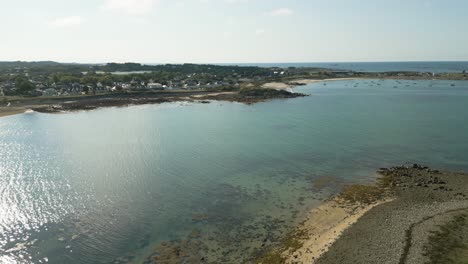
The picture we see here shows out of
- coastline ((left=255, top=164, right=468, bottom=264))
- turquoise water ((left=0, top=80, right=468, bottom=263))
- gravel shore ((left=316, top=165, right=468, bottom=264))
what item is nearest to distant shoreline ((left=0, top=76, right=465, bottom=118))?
turquoise water ((left=0, top=80, right=468, bottom=263))

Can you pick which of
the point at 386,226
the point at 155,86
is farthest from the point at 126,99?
the point at 386,226

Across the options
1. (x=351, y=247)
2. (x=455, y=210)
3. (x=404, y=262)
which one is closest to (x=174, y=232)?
(x=351, y=247)

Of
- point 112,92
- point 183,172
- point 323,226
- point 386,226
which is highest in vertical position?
point 112,92

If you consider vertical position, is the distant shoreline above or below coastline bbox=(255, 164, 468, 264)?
above

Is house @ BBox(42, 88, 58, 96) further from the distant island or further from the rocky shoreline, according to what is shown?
the rocky shoreline

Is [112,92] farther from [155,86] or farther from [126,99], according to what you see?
[155,86]

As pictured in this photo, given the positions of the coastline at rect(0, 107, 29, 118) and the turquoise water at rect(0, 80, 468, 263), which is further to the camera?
the coastline at rect(0, 107, 29, 118)

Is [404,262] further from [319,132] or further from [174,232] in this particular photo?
[319,132]

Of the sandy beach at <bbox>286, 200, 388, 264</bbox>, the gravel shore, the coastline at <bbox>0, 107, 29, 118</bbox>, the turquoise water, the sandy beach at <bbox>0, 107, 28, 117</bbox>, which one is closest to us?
the gravel shore
